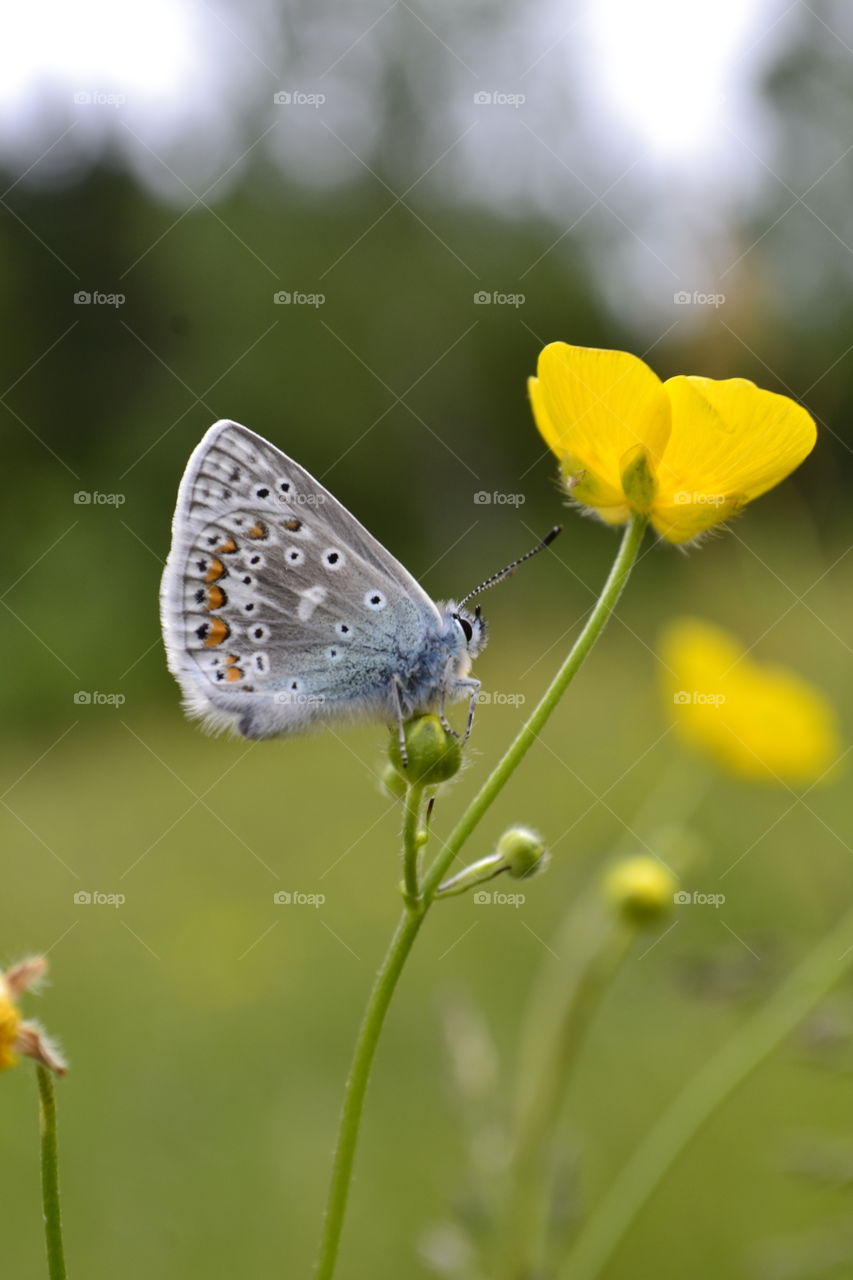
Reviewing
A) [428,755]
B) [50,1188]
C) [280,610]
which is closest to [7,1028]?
[50,1188]

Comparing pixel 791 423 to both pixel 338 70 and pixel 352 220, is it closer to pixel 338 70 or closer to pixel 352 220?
pixel 352 220

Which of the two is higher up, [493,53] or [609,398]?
[609,398]

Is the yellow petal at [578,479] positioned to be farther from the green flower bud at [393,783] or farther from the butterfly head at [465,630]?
the green flower bud at [393,783]

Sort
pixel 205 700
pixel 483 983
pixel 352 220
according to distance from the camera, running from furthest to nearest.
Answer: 1. pixel 352 220
2. pixel 483 983
3. pixel 205 700

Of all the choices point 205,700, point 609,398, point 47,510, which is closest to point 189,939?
point 205,700

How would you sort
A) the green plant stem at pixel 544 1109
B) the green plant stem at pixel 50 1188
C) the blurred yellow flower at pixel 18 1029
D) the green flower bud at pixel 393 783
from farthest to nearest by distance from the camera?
the green plant stem at pixel 544 1109 → the green flower bud at pixel 393 783 → the blurred yellow flower at pixel 18 1029 → the green plant stem at pixel 50 1188

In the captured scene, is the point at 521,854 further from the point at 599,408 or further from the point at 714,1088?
the point at 714,1088

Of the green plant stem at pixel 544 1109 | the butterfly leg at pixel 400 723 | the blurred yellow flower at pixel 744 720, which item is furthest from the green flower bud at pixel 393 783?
the blurred yellow flower at pixel 744 720
